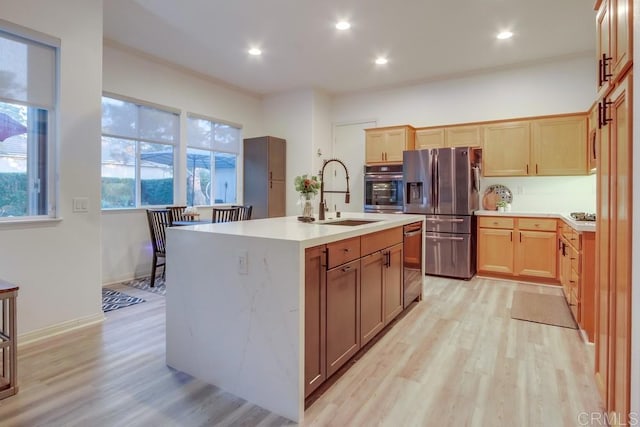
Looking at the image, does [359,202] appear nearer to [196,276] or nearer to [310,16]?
[310,16]

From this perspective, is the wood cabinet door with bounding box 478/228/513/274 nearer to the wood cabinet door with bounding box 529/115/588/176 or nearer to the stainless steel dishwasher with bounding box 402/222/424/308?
the wood cabinet door with bounding box 529/115/588/176

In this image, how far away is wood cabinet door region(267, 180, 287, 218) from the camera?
6.21 metres

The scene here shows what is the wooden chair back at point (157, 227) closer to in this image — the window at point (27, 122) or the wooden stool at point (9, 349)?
the window at point (27, 122)

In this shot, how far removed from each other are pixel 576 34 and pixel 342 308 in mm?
4424

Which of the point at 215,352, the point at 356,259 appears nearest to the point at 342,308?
the point at 356,259

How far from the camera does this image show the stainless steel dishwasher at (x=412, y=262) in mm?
3387

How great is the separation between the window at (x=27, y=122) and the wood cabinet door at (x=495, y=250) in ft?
16.2

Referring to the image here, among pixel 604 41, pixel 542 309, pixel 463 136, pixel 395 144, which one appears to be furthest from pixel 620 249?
pixel 395 144

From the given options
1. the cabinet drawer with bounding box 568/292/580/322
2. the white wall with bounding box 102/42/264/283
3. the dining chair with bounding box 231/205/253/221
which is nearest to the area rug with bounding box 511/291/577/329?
the cabinet drawer with bounding box 568/292/580/322

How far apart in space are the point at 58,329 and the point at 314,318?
2.36 m

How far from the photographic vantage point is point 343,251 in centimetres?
220

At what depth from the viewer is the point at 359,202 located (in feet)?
21.4

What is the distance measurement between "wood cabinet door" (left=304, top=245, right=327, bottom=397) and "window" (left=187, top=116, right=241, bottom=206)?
4233 millimetres

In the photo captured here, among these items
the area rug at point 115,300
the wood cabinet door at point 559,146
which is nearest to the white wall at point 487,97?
the wood cabinet door at point 559,146
